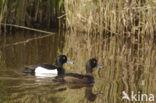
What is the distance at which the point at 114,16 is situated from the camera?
12.0m

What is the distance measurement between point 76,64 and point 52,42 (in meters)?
3.61

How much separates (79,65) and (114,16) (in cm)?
376

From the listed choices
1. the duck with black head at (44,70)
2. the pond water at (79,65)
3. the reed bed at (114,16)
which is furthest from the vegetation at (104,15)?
the duck with black head at (44,70)

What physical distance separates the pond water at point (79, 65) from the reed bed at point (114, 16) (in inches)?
11.8

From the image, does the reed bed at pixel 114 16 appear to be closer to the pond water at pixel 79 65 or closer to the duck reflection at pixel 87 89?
the pond water at pixel 79 65

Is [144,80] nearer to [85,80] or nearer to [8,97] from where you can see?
[85,80]

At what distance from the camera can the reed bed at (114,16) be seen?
1181 cm

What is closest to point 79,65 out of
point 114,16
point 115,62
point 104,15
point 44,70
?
point 115,62

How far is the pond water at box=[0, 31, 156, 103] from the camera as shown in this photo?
244 inches

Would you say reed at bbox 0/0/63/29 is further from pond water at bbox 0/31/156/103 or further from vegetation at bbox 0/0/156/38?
pond water at bbox 0/31/156/103

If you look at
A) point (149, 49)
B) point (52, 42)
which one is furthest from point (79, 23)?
point (149, 49)

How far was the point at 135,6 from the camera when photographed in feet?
39.5

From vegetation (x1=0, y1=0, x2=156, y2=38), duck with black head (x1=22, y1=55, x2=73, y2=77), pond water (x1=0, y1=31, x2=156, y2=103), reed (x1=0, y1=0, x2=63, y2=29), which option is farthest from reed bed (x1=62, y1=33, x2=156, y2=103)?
reed (x1=0, y1=0, x2=63, y2=29)

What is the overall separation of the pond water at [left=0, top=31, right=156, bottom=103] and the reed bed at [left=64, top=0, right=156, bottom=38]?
299mm
